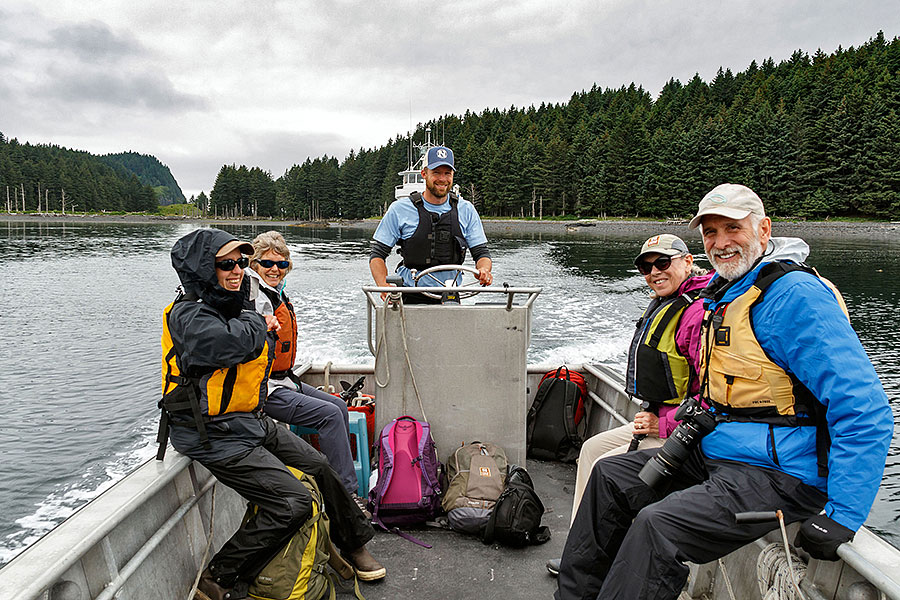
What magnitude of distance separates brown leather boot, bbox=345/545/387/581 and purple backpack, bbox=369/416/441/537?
413 millimetres

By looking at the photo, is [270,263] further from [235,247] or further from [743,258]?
[743,258]

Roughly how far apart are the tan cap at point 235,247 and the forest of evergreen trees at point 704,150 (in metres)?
70.0

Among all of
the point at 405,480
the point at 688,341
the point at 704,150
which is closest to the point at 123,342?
the point at 405,480

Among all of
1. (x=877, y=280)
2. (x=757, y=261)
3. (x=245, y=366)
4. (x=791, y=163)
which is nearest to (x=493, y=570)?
(x=245, y=366)

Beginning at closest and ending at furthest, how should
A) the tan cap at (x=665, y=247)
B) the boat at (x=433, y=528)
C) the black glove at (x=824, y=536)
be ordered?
the black glove at (x=824, y=536)
the boat at (x=433, y=528)
the tan cap at (x=665, y=247)

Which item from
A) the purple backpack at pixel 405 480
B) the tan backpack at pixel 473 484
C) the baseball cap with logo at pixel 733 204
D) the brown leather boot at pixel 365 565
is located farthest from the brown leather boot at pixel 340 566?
the baseball cap with logo at pixel 733 204

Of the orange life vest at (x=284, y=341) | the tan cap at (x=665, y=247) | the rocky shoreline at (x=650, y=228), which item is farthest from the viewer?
the rocky shoreline at (x=650, y=228)

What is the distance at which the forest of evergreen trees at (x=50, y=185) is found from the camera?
11469 cm

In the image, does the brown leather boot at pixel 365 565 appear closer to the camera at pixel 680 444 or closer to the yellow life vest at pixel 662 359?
the camera at pixel 680 444

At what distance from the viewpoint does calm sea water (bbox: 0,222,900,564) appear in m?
6.33

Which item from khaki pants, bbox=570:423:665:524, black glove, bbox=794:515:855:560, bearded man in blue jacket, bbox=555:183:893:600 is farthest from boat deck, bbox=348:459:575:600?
black glove, bbox=794:515:855:560

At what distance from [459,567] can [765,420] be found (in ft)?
Answer: 5.57

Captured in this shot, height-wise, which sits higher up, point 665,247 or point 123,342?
point 665,247

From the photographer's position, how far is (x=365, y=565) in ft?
8.98
